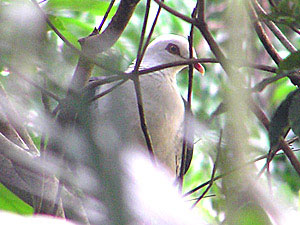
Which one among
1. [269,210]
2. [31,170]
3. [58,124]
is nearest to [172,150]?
[31,170]

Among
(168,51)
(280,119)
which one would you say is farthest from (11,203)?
(168,51)

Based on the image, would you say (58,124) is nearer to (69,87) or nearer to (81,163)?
(69,87)

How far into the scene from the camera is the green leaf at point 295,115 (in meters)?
0.78

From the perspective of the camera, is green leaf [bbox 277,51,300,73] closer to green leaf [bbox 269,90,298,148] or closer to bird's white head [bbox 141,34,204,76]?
green leaf [bbox 269,90,298,148]

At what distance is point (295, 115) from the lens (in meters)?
0.79

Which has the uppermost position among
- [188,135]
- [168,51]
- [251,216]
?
[168,51]

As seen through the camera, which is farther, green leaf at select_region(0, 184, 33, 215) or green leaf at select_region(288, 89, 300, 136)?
green leaf at select_region(0, 184, 33, 215)

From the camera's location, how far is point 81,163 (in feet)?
2.64

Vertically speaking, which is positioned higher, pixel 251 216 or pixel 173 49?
pixel 173 49

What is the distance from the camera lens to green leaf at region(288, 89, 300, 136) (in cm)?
78

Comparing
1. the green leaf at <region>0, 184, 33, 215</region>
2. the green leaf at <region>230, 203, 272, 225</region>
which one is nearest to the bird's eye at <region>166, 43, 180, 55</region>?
the green leaf at <region>0, 184, 33, 215</region>

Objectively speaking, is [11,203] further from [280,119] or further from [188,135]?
[280,119]

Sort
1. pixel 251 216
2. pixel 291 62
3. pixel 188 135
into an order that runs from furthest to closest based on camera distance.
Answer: pixel 188 135 < pixel 291 62 < pixel 251 216

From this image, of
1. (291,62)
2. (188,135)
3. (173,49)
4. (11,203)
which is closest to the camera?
(291,62)
